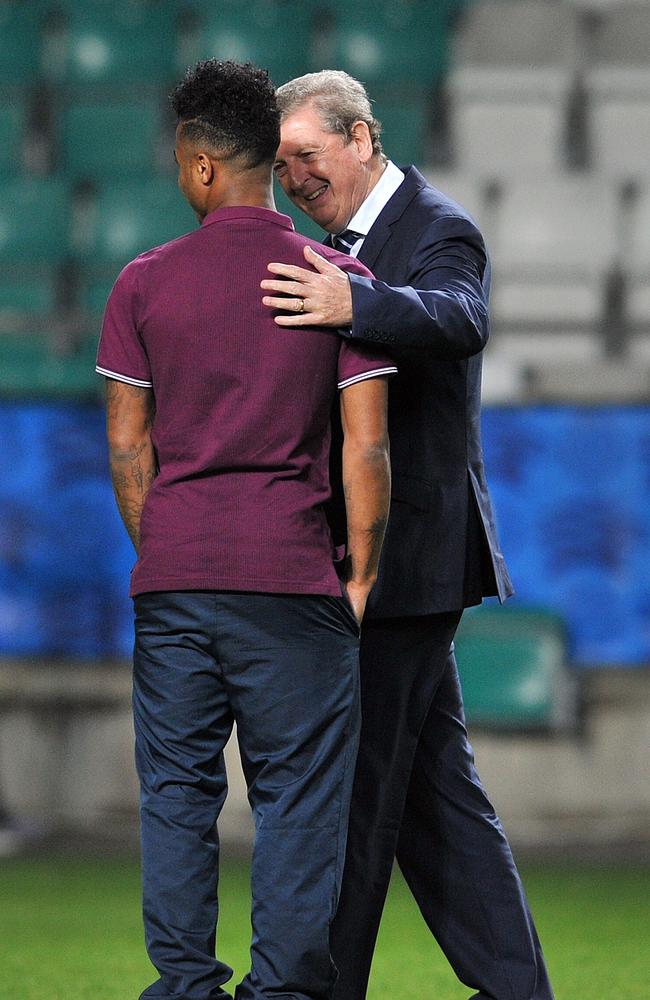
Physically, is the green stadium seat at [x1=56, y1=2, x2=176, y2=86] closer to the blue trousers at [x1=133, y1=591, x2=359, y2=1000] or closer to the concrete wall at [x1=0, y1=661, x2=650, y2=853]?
→ the concrete wall at [x1=0, y1=661, x2=650, y2=853]

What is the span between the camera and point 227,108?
1.69m

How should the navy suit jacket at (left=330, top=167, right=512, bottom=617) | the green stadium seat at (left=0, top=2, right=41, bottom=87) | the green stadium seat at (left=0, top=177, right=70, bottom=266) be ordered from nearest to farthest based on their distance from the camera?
the navy suit jacket at (left=330, top=167, right=512, bottom=617), the green stadium seat at (left=0, top=177, right=70, bottom=266), the green stadium seat at (left=0, top=2, right=41, bottom=87)

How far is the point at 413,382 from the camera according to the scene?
6.63ft

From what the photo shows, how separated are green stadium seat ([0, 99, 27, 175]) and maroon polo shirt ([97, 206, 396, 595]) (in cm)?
385

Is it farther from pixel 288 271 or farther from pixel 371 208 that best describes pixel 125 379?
pixel 371 208

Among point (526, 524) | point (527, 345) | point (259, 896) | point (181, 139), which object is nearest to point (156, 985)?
point (259, 896)

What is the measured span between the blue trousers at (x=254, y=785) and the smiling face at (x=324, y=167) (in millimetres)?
678

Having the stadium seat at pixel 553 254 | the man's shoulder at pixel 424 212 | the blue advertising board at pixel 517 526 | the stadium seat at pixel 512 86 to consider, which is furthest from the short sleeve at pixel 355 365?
the stadium seat at pixel 512 86

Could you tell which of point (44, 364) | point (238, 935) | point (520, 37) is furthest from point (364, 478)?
point (520, 37)

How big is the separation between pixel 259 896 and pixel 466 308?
2.48 feet

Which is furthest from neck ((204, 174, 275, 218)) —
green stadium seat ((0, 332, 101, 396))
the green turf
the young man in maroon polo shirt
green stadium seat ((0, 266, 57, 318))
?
green stadium seat ((0, 266, 57, 318))

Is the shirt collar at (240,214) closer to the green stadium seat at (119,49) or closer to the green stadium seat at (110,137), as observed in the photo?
the green stadium seat at (110,137)

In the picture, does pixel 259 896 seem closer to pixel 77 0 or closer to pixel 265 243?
pixel 265 243

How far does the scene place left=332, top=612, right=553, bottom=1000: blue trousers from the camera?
2.02 metres
